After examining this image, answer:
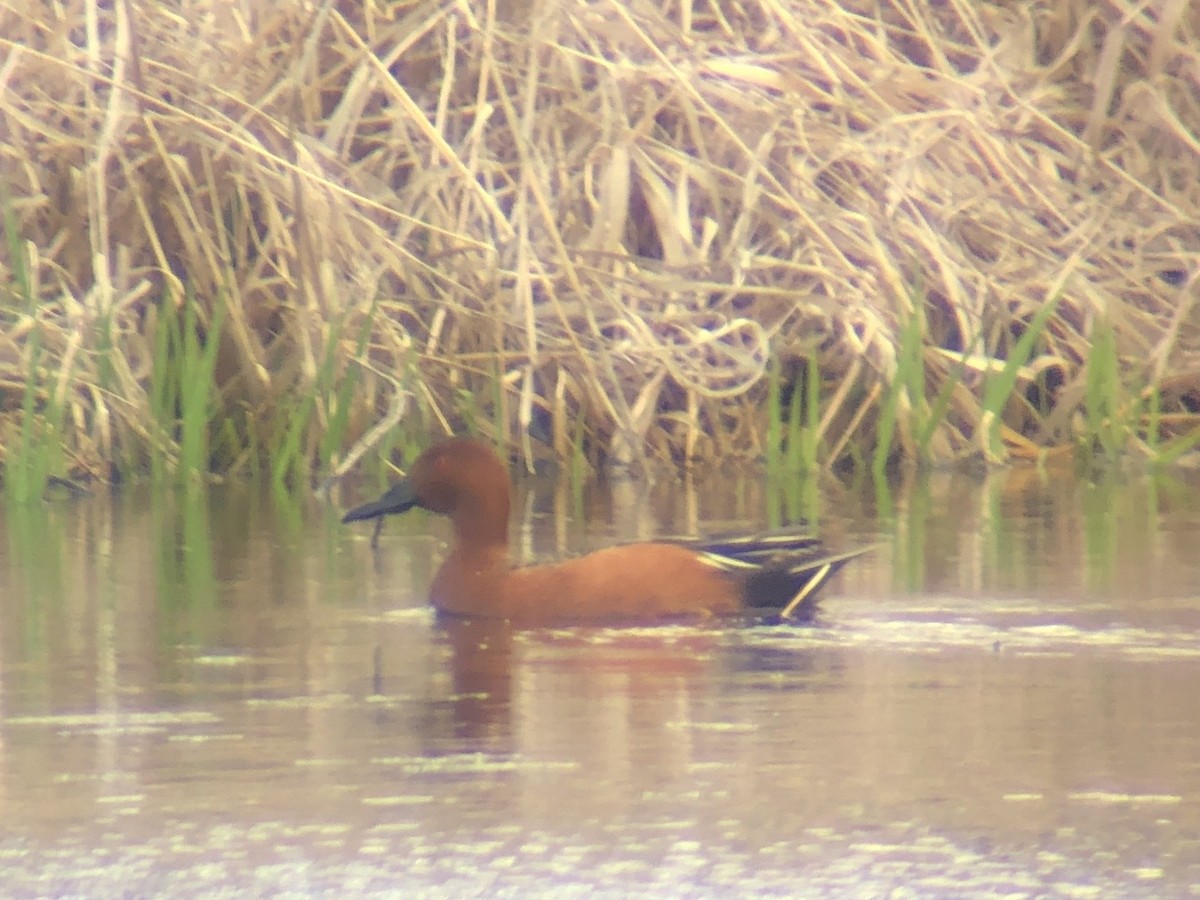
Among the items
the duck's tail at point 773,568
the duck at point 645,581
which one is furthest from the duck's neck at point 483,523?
the duck's tail at point 773,568

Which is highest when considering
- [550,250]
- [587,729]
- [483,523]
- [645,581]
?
[550,250]

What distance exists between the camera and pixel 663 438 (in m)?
9.76

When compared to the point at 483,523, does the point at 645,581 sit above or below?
below

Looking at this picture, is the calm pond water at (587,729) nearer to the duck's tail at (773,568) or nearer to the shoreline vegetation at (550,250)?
the duck's tail at (773,568)

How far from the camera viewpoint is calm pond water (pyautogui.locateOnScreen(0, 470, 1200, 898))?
11.7 ft

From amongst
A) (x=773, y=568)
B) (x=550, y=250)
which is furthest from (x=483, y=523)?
(x=550, y=250)

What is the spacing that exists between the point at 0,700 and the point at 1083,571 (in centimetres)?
307

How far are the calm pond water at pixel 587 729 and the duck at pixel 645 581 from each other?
0.15m

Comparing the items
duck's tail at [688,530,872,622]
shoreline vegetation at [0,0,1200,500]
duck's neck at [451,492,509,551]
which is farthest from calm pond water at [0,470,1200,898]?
shoreline vegetation at [0,0,1200,500]

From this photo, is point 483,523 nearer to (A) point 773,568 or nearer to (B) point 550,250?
(A) point 773,568

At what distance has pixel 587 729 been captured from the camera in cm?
462

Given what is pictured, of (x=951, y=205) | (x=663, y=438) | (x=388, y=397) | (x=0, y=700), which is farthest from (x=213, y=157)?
(x=0, y=700)

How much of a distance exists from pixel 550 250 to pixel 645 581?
3.66 metres

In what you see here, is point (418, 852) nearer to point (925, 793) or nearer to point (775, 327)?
point (925, 793)
